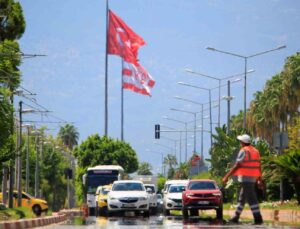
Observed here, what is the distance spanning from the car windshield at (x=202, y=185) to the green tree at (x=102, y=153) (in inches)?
2542

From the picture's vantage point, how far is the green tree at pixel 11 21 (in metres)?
45.6

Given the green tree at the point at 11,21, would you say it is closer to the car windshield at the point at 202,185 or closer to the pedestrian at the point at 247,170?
the car windshield at the point at 202,185

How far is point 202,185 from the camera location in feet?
120

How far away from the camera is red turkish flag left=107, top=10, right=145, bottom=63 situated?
3241 inches

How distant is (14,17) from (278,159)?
18.0 meters

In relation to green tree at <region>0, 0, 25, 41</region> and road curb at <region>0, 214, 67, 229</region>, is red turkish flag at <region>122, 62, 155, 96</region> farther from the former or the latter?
road curb at <region>0, 214, 67, 229</region>

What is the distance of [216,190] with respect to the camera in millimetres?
35750

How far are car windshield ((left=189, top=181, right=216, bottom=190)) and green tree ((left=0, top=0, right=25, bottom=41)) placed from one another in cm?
1489

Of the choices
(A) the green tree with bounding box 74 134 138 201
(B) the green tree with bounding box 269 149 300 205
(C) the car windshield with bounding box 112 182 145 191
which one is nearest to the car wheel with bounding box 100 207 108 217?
(C) the car windshield with bounding box 112 182 145 191

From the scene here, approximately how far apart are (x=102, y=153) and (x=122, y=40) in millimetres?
23191

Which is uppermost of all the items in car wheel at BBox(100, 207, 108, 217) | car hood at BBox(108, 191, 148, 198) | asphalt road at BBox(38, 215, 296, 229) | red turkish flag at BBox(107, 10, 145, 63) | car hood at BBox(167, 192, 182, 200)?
red turkish flag at BBox(107, 10, 145, 63)

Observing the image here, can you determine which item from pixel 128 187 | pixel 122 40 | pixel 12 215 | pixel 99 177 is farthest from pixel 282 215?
pixel 122 40

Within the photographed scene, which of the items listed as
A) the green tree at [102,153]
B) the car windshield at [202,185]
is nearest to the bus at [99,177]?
the car windshield at [202,185]

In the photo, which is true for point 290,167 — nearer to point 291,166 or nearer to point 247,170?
point 291,166
